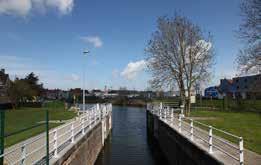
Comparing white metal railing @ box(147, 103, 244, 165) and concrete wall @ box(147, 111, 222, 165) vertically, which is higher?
white metal railing @ box(147, 103, 244, 165)

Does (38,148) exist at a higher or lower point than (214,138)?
higher

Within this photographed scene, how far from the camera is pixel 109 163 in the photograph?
18859 mm

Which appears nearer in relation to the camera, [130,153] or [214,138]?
[214,138]

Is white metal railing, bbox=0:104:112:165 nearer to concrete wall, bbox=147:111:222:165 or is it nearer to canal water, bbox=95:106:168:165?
canal water, bbox=95:106:168:165

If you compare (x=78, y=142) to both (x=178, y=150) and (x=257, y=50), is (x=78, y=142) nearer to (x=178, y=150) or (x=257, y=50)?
(x=178, y=150)

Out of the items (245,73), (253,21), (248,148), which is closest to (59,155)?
(248,148)

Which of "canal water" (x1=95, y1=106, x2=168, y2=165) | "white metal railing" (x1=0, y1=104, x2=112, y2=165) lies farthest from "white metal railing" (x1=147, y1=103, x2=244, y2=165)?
"white metal railing" (x1=0, y1=104, x2=112, y2=165)

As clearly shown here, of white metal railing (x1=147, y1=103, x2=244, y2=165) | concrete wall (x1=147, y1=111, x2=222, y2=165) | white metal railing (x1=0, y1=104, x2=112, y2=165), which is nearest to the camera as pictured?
white metal railing (x1=0, y1=104, x2=112, y2=165)

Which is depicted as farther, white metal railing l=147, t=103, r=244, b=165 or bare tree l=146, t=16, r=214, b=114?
bare tree l=146, t=16, r=214, b=114

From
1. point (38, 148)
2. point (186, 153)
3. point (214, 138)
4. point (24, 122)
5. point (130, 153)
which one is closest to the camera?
point (38, 148)

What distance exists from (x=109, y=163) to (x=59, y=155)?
378 inches

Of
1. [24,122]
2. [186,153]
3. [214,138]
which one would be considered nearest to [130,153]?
[186,153]

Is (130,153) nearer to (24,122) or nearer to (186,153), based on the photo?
(186,153)

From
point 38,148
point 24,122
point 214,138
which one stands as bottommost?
point 24,122
